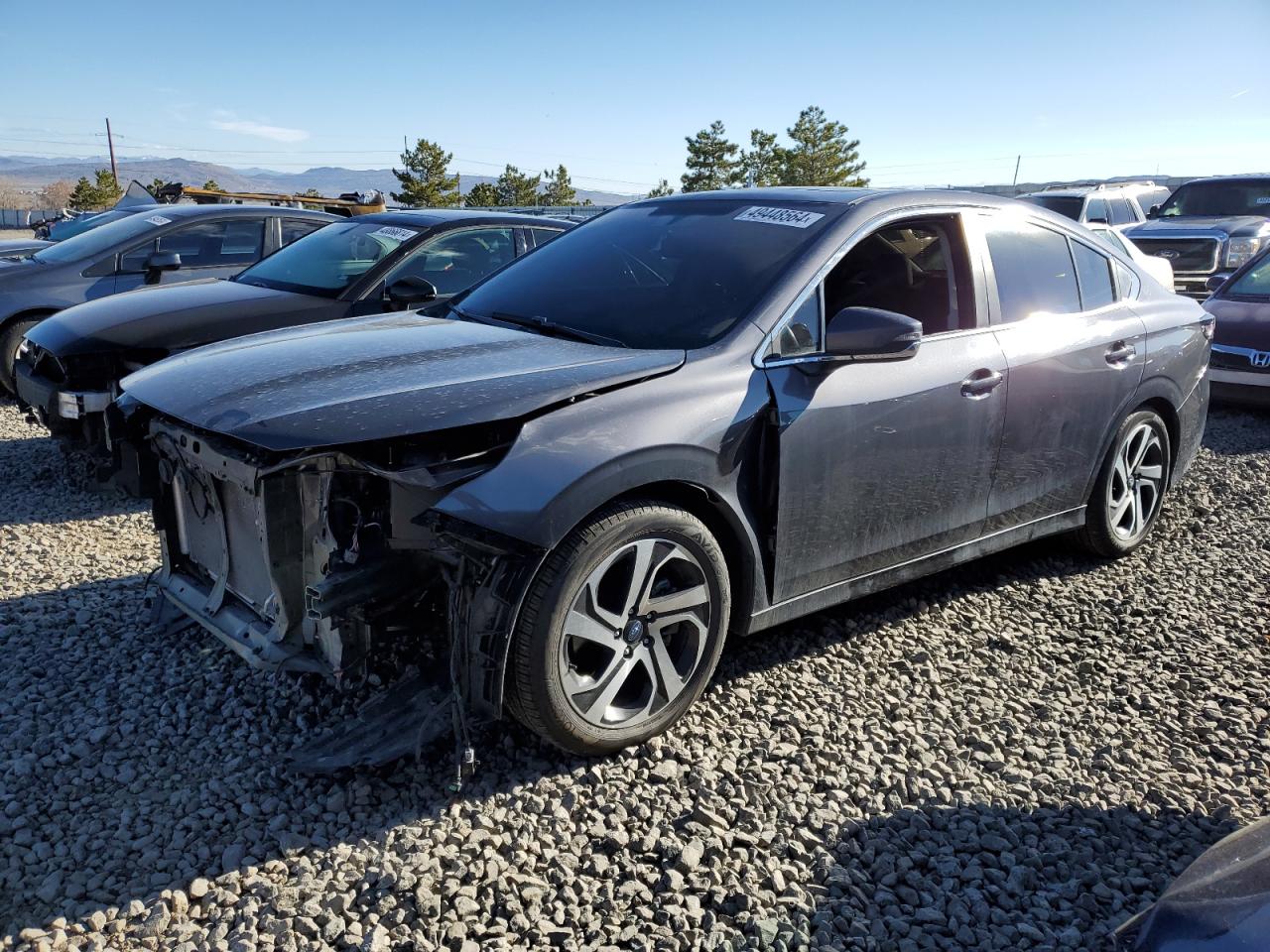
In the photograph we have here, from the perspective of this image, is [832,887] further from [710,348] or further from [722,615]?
[710,348]

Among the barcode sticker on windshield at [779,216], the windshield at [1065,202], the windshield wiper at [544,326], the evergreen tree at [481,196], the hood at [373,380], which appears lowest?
the hood at [373,380]

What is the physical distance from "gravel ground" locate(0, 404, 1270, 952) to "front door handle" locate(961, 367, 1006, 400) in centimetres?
102

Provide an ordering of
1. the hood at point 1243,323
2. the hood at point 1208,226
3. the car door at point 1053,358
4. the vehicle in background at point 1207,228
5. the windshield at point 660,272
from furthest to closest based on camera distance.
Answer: the hood at point 1208,226, the vehicle in background at point 1207,228, the hood at point 1243,323, the car door at point 1053,358, the windshield at point 660,272

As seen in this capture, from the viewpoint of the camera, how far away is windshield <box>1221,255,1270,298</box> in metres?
9.10

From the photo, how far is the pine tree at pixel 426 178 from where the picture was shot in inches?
1932

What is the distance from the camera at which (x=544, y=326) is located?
3.71 metres

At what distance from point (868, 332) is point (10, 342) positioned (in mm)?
7406

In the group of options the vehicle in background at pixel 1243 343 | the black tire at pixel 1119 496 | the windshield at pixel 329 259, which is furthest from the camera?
the vehicle in background at pixel 1243 343

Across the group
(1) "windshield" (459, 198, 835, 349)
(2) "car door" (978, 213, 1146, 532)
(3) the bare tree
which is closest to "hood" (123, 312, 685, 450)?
(1) "windshield" (459, 198, 835, 349)

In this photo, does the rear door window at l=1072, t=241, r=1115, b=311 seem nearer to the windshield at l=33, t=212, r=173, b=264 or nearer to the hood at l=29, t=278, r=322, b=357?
the hood at l=29, t=278, r=322, b=357

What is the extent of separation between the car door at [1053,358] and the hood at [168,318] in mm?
4139

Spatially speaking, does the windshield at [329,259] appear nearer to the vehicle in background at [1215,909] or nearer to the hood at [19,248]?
the hood at [19,248]

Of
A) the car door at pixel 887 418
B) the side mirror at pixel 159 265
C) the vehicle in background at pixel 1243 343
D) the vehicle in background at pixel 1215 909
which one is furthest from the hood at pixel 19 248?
the vehicle in background at pixel 1243 343

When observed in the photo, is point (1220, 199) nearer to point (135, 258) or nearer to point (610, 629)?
point (135, 258)
